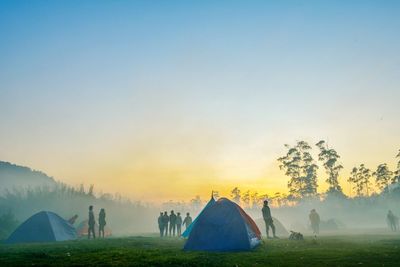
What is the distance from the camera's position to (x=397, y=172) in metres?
87.8

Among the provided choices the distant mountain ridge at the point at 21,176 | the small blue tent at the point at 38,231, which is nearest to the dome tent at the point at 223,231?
the small blue tent at the point at 38,231

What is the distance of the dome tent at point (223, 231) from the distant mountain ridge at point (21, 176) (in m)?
143

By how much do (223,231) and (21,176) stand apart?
162 metres

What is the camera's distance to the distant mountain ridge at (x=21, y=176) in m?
145

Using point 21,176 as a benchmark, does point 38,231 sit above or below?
below

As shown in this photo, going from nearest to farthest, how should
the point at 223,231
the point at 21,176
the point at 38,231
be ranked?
the point at 223,231
the point at 38,231
the point at 21,176

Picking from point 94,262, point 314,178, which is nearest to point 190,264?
point 94,262

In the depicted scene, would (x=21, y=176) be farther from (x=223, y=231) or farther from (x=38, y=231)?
(x=223, y=231)

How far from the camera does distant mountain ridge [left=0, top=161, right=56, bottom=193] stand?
14500 centimetres

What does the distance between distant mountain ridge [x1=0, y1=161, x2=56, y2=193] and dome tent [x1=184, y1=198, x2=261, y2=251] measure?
468 feet

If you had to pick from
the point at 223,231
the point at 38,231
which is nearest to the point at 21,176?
the point at 38,231

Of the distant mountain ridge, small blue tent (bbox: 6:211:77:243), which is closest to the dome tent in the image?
small blue tent (bbox: 6:211:77:243)

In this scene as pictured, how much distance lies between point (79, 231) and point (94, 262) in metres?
29.0

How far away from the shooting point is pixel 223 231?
18375mm
